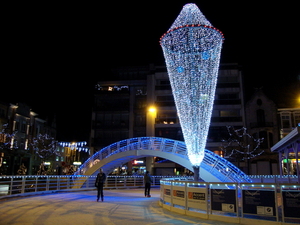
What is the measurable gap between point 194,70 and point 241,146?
2901 cm

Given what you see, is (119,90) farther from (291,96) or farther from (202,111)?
(202,111)

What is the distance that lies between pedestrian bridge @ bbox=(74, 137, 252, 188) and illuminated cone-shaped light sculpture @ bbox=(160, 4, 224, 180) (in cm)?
535

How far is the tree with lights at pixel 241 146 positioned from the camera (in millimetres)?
40469

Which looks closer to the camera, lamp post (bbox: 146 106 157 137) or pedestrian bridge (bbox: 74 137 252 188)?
pedestrian bridge (bbox: 74 137 252 188)

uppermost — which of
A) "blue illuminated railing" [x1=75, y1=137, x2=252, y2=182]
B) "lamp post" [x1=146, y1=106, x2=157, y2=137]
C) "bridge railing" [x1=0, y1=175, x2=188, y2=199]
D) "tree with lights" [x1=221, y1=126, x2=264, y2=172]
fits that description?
"lamp post" [x1=146, y1=106, x2=157, y2=137]

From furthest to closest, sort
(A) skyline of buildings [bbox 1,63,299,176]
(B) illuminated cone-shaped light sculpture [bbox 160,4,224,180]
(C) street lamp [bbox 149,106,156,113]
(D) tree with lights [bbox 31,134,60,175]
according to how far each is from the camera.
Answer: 1. (D) tree with lights [bbox 31,134,60,175]
2. (C) street lamp [bbox 149,106,156,113]
3. (A) skyline of buildings [bbox 1,63,299,176]
4. (B) illuminated cone-shaped light sculpture [bbox 160,4,224,180]

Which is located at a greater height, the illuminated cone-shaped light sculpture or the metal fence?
the illuminated cone-shaped light sculpture

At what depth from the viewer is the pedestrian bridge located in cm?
1930

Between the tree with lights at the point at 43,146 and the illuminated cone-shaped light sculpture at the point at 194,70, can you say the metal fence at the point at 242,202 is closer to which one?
the illuminated cone-shaped light sculpture at the point at 194,70

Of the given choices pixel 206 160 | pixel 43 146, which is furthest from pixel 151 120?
pixel 206 160

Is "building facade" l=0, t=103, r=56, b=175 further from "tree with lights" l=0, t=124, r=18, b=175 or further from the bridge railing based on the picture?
the bridge railing

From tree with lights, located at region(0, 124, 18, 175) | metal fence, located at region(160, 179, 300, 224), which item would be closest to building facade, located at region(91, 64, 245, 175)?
tree with lights, located at region(0, 124, 18, 175)

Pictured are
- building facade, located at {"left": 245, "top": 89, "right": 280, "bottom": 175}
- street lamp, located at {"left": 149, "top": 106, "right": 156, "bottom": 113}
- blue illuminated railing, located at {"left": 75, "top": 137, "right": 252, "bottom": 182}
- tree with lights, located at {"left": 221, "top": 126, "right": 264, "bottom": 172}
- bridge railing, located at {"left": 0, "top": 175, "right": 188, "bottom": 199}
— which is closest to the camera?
bridge railing, located at {"left": 0, "top": 175, "right": 188, "bottom": 199}

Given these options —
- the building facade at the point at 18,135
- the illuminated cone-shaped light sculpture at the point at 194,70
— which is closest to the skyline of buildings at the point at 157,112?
the building facade at the point at 18,135
